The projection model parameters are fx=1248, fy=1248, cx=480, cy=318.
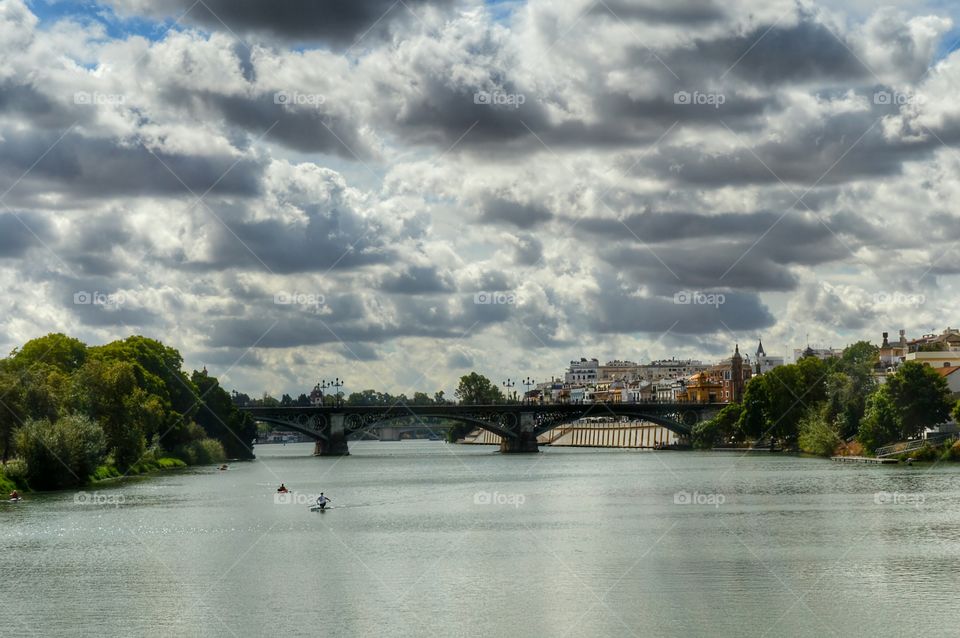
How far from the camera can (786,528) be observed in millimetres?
58281

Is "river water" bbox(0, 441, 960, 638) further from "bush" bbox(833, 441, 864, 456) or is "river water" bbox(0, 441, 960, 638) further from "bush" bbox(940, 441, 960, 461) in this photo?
"bush" bbox(833, 441, 864, 456)

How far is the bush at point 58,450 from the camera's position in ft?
265

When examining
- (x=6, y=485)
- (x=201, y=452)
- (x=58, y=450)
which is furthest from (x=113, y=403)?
(x=201, y=452)

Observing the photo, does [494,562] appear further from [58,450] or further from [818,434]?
[818,434]

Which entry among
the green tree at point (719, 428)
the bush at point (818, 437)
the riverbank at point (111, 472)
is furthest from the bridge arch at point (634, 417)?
the riverbank at point (111, 472)

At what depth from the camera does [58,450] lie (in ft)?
271

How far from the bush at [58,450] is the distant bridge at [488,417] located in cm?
7167

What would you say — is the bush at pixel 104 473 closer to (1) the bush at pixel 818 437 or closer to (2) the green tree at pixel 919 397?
(2) the green tree at pixel 919 397

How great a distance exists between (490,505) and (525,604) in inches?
1483

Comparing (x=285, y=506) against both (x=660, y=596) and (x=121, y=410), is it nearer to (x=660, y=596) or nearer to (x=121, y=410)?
(x=121, y=410)

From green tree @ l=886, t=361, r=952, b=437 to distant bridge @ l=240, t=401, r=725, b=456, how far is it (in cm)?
4822

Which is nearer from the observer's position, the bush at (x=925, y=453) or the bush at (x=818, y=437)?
the bush at (x=925, y=453)

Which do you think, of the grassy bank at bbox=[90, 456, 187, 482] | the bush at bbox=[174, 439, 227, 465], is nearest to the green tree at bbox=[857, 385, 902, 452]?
the grassy bank at bbox=[90, 456, 187, 482]

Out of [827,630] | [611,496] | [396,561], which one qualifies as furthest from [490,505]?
→ [827,630]
